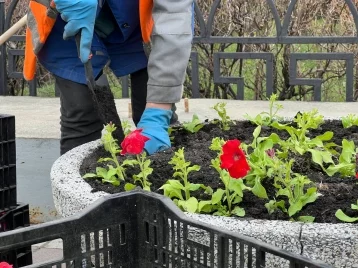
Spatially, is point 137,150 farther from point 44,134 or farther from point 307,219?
point 44,134

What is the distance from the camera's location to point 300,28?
6039 millimetres

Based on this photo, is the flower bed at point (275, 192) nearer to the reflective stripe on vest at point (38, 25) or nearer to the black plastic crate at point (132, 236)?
the black plastic crate at point (132, 236)

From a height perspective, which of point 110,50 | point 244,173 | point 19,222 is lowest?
point 19,222

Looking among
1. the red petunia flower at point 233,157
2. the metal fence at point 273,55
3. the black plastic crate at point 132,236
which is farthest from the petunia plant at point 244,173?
the metal fence at point 273,55

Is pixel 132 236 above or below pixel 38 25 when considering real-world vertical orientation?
below

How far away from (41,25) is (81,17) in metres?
0.34

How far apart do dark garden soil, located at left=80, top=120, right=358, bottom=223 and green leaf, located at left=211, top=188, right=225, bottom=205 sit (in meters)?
0.08

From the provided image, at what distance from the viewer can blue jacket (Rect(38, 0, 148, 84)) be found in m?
3.24

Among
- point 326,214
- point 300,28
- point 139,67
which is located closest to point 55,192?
point 326,214

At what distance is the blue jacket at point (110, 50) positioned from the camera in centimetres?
324

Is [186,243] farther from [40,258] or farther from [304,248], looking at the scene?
[40,258]

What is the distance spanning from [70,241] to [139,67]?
1982mm

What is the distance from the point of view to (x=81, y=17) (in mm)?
2883

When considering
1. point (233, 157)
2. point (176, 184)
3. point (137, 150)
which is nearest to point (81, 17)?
point (137, 150)
